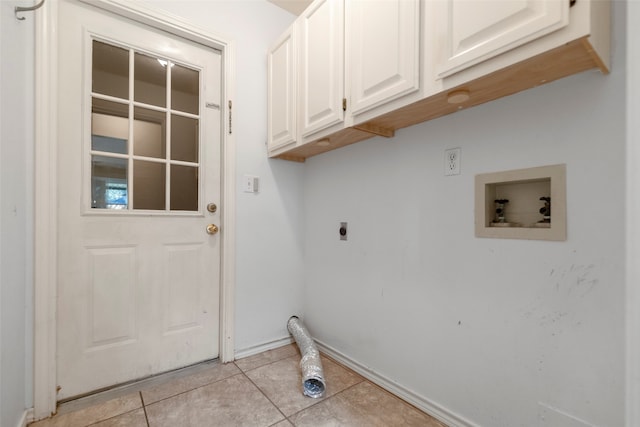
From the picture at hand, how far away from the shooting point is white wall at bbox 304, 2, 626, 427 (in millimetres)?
962

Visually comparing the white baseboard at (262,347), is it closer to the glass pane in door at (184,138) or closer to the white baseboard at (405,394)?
the white baseboard at (405,394)

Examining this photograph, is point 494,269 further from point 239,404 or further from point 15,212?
point 15,212

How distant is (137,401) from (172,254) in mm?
813

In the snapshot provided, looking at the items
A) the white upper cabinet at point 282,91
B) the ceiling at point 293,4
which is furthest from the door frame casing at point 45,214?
the ceiling at point 293,4

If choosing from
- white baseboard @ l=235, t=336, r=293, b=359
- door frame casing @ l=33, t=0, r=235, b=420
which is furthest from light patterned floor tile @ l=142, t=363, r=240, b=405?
door frame casing @ l=33, t=0, r=235, b=420

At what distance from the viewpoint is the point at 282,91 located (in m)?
2.02

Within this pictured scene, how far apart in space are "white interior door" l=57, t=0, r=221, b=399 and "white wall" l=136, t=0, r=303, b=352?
173 mm

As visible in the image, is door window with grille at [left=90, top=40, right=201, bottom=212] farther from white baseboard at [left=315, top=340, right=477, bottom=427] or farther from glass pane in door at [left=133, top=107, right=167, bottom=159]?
white baseboard at [left=315, top=340, right=477, bottom=427]

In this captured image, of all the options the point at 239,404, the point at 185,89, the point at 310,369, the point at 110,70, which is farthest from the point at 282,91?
the point at 239,404

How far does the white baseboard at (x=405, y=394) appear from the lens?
1.36 m

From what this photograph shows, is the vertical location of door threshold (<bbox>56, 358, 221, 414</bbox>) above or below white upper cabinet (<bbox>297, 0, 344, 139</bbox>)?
below

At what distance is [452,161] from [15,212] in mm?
2001

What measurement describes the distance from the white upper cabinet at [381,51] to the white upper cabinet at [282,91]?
523mm

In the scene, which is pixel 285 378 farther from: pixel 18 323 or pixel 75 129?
pixel 75 129
